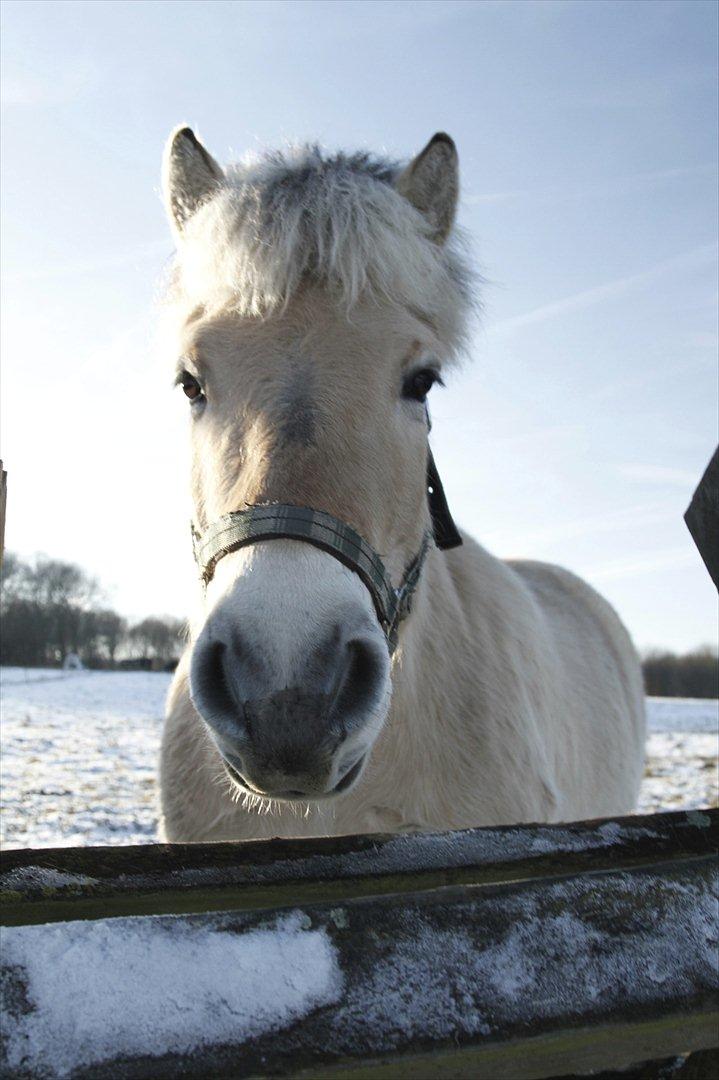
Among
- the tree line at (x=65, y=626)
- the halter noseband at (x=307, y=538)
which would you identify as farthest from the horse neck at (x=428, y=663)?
the tree line at (x=65, y=626)

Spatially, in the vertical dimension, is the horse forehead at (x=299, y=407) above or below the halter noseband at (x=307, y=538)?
above

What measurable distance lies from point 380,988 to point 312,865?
0.73ft

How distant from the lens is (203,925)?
991 millimetres

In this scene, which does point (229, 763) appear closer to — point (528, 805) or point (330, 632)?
point (330, 632)

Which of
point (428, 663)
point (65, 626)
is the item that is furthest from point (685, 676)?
point (428, 663)

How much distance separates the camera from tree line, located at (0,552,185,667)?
130 feet

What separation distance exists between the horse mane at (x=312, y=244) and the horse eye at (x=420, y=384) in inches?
8.8

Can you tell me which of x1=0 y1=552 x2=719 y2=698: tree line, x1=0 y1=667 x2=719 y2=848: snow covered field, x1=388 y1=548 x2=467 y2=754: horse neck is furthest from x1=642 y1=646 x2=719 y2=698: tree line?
x1=388 y1=548 x2=467 y2=754: horse neck

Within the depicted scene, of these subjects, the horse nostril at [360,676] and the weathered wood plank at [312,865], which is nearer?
the weathered wood plank at [312,865]

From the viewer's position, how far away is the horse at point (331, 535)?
1.61 metres

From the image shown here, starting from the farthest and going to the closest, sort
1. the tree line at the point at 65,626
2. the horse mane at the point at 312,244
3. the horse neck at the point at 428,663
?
the tree line at the point at 65,626 < the horse neck at the point at 428,663 < the horse mane at the point at 312,244

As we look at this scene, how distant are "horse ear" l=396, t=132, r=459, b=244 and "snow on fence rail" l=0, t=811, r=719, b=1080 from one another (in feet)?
7.80

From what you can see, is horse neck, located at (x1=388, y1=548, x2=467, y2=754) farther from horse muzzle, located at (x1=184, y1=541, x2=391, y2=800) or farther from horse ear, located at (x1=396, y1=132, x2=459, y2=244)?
horse ear, located at (x1=396, y1=132, x2=459, y2=244)

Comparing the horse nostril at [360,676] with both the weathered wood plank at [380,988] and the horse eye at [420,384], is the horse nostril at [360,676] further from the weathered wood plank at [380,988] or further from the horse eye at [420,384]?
the horse eye at [420,384]
